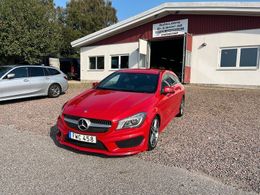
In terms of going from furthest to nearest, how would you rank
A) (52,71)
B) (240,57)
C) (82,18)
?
1. (82,18)
2. (240,57)
3. (52,71)

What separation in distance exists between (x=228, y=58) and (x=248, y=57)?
1.09 metres

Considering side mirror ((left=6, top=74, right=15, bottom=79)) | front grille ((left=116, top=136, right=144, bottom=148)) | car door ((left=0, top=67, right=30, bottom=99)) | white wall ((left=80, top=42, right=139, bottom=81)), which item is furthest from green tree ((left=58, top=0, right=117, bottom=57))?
front grille ((left=116, top=136, right=144, bottom=148))

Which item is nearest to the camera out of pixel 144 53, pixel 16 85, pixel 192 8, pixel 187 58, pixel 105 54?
pixel 16 85

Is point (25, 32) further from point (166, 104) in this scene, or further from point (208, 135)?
point (208, 135)

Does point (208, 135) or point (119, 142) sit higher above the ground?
point (119, 142)

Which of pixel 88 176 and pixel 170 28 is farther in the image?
pixel 170 28

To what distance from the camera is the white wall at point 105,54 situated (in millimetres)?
17469

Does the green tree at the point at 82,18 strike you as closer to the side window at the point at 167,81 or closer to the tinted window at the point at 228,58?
the tinted window at the point at 228,58

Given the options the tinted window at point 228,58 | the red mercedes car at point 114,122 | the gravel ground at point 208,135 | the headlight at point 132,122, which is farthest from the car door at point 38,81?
the tinted window at point 228,58

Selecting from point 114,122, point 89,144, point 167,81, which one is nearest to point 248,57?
point 167,81

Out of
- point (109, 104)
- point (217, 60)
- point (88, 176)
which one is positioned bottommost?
point (88, 176)

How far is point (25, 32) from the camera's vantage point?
17688mm

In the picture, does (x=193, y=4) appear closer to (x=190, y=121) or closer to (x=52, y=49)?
(x=190, y=121)

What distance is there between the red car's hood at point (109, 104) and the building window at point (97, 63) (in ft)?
48.6
